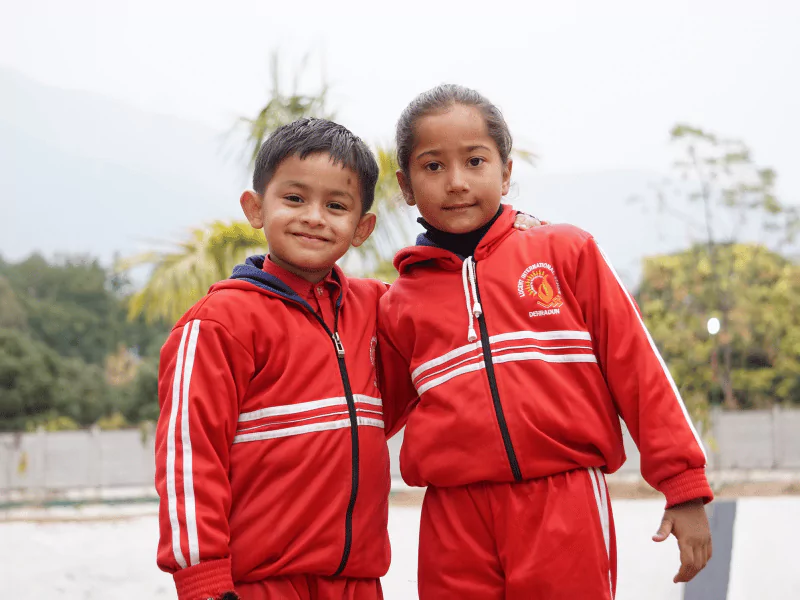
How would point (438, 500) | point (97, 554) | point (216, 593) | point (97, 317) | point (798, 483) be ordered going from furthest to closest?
A: point (97, 317) < point (798, 483) < point (97, 554) < point (438, 500) < point (216, 593)

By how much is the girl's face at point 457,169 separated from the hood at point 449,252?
4 cm

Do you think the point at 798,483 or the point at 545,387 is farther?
the point at 798,483

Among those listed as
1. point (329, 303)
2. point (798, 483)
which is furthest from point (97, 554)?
point (798, 483)

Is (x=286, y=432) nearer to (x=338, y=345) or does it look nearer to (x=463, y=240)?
(x=338, y=345)

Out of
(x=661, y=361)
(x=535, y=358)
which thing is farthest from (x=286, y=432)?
(x=661, y=361)

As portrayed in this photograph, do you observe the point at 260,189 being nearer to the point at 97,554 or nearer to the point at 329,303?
the point at 329,303

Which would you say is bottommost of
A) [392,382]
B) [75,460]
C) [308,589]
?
[75,460]

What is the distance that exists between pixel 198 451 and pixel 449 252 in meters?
0.72

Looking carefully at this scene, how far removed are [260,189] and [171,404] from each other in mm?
577

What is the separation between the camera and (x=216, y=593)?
5.46 ft

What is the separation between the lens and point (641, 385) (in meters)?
1.84

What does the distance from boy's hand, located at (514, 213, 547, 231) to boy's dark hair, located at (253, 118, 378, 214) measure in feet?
1.19

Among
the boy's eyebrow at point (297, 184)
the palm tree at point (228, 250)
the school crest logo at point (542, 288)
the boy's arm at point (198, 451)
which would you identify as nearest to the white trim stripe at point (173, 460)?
the boy's arm at point (198, 451)

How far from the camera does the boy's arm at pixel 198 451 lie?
1679 mm
